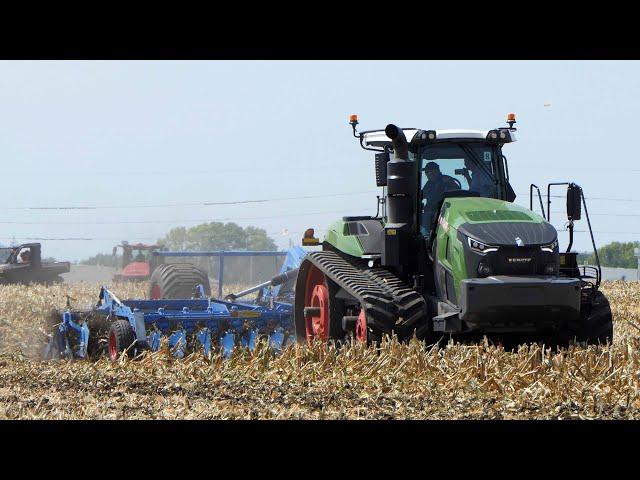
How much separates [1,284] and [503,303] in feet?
69.5

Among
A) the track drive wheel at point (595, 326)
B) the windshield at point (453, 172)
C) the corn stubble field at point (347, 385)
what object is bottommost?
the corn stubble field at point (347, 385)

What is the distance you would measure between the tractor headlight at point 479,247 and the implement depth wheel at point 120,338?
413cm

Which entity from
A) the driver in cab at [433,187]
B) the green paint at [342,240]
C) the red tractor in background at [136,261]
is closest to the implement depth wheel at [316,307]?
the green paint at [342,240]

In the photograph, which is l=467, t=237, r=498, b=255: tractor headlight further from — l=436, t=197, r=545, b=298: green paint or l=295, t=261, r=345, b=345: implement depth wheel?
l=295, t=261, r=345, b=345: implement depth wheel

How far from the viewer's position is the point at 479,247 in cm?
981

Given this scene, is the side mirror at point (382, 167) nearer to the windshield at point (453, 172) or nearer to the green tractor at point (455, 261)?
the green tractor at point (455, 261)

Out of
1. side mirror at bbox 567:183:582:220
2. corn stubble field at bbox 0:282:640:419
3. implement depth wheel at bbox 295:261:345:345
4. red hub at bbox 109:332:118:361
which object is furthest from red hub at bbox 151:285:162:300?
side mirror at bbox 567:183:582:220

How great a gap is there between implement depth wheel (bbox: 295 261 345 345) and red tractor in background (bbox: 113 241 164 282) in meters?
15.4

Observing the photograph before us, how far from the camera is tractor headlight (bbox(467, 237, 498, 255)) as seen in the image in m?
9.77

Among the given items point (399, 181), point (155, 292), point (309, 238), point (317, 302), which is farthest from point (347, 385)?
point (155, 292)

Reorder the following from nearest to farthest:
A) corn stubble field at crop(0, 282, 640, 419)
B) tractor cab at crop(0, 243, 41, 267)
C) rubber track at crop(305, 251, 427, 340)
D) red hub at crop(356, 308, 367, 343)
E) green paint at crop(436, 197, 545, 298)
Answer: corn stubble field at crop(0, 282, 640, 419) < green paint at crop(436, 197, 545, 298) < rubber track at crop(305, 251, 427, 340) < red hub at crop(356, 308, 367, 343) < tractor cab at crop(0, 243, 41, 267)

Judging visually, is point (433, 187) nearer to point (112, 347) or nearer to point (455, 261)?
point (455, 261)

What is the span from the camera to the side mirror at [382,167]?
10.9 meters

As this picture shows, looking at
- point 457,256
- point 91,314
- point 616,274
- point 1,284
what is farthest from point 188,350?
point 616,274
